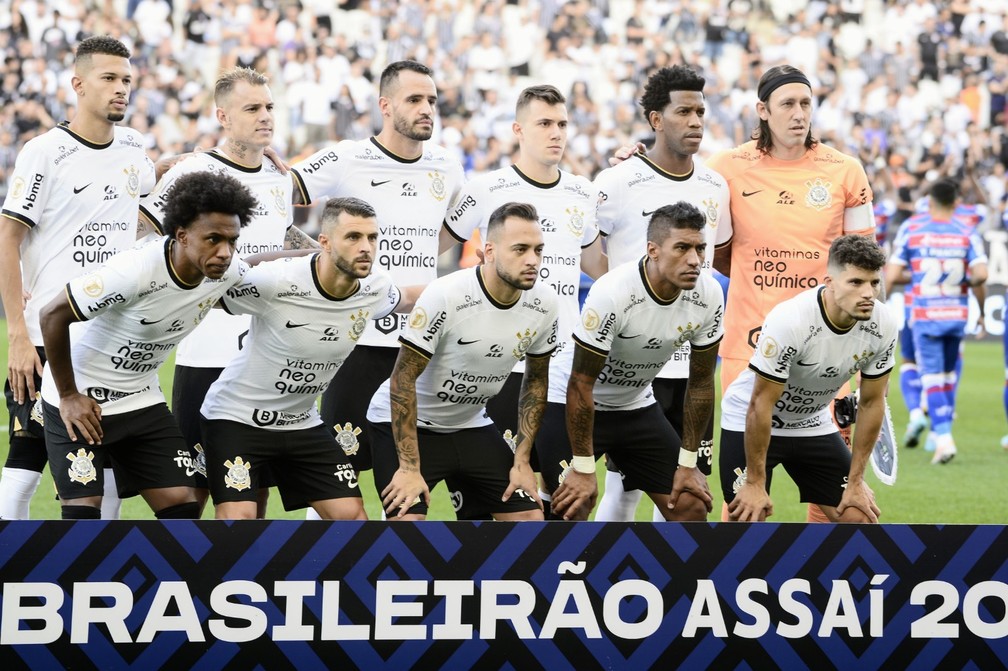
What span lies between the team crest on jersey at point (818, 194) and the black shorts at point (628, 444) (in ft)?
4.85

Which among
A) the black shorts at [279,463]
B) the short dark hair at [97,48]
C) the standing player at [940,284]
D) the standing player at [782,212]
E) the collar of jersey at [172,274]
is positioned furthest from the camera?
the standing player at [940,284]

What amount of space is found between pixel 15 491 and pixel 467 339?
2.28 m

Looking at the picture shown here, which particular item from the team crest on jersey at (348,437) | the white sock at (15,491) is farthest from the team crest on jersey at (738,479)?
the white sock at (15,491)

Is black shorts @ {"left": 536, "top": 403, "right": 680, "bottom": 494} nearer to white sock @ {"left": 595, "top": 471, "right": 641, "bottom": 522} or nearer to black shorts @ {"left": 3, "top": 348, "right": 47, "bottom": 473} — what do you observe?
white sock @ {"left": 595, "top": 471, "right": 641, "bottom": 522}

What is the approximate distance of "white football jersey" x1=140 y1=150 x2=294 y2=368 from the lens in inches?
262

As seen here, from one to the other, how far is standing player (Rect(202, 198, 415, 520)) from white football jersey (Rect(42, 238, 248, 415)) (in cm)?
25

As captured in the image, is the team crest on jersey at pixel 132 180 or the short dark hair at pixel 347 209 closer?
the short dark hair at pixel 347 209

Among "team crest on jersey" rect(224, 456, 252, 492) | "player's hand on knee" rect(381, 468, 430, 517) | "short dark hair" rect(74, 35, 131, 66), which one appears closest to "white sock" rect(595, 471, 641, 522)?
"player's hand on knee" rect(381, 468, 430, 517)

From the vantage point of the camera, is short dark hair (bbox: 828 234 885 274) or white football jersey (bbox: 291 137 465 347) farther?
white football jersey (bbox: 291 137 465 347)

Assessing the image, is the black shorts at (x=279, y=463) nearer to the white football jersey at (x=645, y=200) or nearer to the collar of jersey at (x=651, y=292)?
the collar of jersey at (x=651, y=292)

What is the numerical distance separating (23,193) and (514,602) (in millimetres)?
3127

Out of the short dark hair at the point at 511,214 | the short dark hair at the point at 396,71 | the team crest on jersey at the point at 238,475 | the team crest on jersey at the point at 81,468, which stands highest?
the short dark hair at the point at 396,71

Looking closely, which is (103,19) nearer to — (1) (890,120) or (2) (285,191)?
(1) (890,120)

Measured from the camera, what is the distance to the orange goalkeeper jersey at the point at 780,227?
711cm
